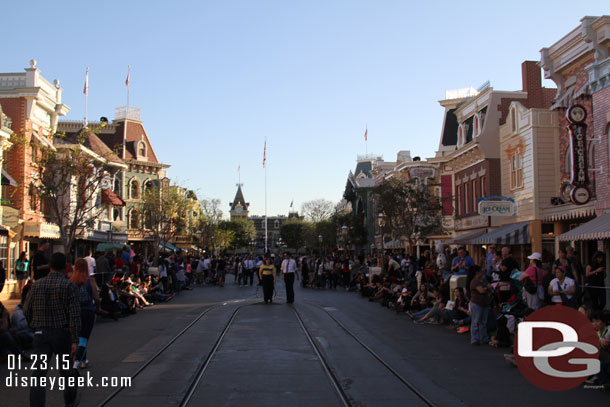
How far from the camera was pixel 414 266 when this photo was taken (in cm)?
2041

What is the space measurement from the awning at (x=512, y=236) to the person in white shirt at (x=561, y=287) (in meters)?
13.7

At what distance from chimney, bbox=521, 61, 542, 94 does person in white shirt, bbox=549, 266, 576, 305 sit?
1968cm

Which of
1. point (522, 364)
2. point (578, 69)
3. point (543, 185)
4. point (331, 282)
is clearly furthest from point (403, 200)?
point (522, 364)

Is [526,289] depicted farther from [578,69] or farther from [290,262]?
[578,69]

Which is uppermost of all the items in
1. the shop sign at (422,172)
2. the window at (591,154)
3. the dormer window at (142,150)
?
A: the dormer window at (142,150)

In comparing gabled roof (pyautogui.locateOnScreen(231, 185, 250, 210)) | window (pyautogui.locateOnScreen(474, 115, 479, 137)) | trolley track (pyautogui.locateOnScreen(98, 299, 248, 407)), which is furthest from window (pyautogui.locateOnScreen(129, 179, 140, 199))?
gabled roof (pyautogui.locateOnScreen(231, 185, 250, 210))

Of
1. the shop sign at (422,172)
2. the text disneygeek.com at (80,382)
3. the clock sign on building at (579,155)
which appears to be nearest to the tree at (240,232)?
the shop sign at (422,172)

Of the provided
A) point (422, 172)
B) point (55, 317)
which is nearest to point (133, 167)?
point (422, 172)

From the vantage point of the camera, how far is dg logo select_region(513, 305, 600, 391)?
823 cm

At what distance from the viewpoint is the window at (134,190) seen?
5669 centimetres

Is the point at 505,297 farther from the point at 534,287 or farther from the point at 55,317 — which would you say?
the point at 55,317

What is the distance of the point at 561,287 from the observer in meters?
11.5

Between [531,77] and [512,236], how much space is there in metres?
8.55

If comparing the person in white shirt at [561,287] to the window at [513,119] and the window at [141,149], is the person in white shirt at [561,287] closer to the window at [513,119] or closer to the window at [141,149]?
the window at [513,119]
